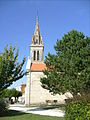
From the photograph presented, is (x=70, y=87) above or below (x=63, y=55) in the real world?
below

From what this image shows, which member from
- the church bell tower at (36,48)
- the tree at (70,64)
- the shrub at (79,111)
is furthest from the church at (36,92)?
the shrub at (79,111)

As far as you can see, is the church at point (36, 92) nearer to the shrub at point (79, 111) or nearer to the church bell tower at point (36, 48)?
the church bell tower at point (36, 48)

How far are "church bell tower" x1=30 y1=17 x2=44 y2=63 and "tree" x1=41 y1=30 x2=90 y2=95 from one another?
32862mm

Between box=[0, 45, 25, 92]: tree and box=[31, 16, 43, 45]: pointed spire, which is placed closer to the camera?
box=[0, 45, 25, 92]: tree

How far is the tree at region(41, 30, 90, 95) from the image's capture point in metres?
19.5

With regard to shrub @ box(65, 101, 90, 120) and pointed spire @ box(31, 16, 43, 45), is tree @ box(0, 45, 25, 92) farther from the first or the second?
pointed spire @ box(31, 16, 43, 45)

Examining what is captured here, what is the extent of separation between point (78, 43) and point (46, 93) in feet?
49.6

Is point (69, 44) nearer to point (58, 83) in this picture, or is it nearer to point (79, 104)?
point (58, 83)

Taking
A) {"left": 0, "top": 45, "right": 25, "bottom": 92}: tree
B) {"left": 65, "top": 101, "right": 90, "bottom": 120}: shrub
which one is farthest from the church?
{"left": 65, "top": 101, "right": 90, "bottom": 120}: shrub

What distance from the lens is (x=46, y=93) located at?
32250 mm

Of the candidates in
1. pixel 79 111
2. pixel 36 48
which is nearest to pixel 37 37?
pixel 36 48

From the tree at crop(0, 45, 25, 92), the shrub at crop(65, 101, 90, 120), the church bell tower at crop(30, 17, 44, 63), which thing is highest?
the church bell tower at crop(30, 17, 44, 63)

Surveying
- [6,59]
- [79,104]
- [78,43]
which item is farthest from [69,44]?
[79,104]

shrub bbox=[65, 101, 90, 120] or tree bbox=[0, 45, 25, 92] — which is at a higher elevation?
tree bbox=[0, 45, 25, 92]
